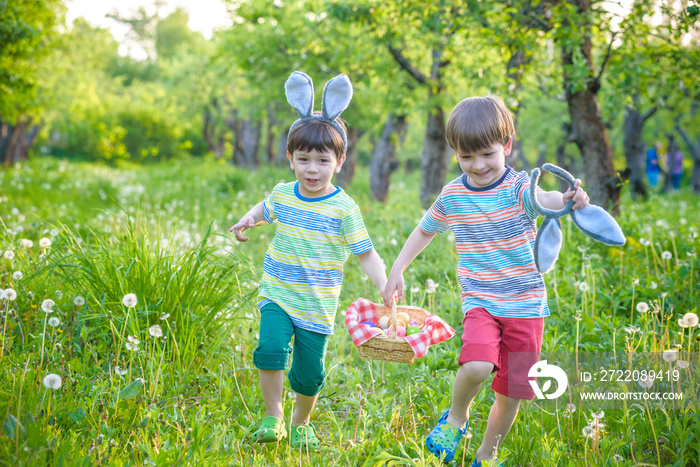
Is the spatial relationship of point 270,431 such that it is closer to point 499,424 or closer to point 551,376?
point 499,424

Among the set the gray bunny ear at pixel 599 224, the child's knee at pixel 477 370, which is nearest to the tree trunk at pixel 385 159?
the child's knee at pixel 477 370

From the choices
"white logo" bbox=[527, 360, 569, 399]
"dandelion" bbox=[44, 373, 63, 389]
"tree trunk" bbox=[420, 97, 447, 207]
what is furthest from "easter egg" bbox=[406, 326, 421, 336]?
"tree trunk" bbox=[420, 97, 447, 207]

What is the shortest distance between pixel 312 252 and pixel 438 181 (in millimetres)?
7879

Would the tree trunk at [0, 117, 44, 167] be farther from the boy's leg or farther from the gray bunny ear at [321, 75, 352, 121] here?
the boy's leg

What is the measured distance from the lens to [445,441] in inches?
100

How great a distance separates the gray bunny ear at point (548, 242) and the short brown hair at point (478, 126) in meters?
0.45

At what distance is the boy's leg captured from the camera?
2596mm

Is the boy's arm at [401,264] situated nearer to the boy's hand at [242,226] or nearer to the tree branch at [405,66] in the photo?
the boy's hand at [242,226]

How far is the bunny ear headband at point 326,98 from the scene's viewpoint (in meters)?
2.88

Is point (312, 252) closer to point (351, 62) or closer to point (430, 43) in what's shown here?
point (430, 43)

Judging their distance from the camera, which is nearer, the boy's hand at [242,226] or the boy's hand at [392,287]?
the boy's hand at [392,287]

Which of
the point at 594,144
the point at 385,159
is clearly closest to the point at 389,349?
the point at 594,144

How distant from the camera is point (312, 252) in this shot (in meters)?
2.75

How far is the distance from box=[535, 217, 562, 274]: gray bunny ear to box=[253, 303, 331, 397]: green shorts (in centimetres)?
112
